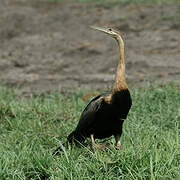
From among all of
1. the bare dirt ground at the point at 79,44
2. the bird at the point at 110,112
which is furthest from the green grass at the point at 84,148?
the bare dirt ground at the point at 79,44

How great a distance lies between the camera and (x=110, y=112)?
187 inches

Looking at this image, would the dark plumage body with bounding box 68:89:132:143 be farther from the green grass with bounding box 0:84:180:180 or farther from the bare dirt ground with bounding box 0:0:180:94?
the bare dirt ground with bounding box 0:0:180:94

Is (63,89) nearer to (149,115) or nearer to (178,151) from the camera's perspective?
(149,115)

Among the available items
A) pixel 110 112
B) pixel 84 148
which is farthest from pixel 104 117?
pixel 84 148

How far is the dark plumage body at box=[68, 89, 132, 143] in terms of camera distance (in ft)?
15.4

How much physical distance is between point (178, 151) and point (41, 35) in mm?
10321

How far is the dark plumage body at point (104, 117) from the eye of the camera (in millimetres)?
4707

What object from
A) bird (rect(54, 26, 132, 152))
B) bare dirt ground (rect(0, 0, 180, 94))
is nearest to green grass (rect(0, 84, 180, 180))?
bird (rect(54, 26, 132, 152))

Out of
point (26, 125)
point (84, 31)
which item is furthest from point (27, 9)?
point (26, 125)

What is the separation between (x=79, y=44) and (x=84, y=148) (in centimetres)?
807

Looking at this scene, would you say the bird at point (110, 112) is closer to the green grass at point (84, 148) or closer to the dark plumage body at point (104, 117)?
the dark plumage body at point (104, 117)

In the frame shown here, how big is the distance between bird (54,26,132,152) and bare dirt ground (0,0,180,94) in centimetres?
362

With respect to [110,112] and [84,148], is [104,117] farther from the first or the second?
[84,148]

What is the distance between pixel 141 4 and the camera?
15500 millimetres
